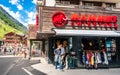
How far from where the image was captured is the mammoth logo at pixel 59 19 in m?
19.8

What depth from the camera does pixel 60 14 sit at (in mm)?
19875

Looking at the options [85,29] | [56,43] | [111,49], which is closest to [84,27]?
[85,29]

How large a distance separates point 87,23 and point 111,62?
3.94m

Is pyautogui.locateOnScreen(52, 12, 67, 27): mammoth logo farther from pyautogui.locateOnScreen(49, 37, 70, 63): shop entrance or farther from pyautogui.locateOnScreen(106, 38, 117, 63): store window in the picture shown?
pyautogui.locateOnScreen(106, 38, 117, 63): store window

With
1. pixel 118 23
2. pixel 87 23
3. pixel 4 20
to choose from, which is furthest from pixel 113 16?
pixel 4 20

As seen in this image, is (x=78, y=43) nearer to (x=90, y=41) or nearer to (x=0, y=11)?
(x=90, y=41)

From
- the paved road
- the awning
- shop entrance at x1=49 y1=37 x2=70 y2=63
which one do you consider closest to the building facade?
the awning

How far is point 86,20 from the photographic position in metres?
20.3

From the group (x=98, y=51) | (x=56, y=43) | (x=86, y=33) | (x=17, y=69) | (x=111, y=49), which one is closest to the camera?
(x=86, y=33)

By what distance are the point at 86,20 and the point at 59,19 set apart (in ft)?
6.98

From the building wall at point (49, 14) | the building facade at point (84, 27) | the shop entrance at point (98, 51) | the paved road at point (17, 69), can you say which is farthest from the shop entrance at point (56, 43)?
the building wall at point (49, 14)

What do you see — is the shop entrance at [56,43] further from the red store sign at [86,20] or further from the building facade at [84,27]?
the red store sign at [86,20]

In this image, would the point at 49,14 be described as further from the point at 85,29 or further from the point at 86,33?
the point at 86,33

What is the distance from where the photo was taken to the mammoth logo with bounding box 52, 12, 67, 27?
19.8 metres
